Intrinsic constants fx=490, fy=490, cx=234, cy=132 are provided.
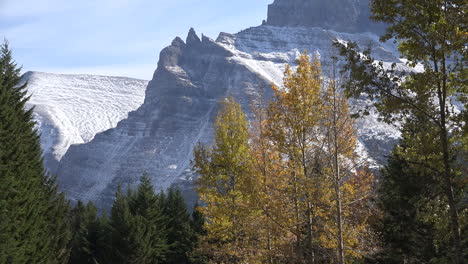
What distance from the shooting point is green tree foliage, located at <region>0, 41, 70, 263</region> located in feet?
57.6

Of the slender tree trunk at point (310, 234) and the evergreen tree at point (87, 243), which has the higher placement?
the slender tree trunk at point (310, 234)

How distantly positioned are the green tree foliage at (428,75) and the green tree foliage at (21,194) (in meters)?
12.0

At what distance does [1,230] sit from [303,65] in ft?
38.1

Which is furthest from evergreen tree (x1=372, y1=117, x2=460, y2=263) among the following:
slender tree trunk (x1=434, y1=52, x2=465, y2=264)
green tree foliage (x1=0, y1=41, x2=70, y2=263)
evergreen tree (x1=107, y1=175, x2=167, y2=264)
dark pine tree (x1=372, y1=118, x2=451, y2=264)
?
evergreen tree (x1=107, y1=175, x2=167, y2=264)

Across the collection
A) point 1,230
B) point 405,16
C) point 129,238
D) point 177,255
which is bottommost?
point 177,255

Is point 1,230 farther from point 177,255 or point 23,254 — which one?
point 177,255

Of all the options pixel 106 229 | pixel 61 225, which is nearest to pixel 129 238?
pixel 106 229

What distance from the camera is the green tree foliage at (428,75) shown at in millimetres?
10500

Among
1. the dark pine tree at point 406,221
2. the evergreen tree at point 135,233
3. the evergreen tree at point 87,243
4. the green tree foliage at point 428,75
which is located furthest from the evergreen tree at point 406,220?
the evergreen tree at point 87,243

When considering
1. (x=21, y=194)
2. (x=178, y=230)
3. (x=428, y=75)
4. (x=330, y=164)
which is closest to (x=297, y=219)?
(x=330, y=164)

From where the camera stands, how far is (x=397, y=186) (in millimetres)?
20984

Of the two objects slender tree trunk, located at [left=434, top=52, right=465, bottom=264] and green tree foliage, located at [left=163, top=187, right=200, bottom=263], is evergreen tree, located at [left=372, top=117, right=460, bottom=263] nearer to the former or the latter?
slender tree trunk, located at [left=434, top=52, right=465, bottom=264]

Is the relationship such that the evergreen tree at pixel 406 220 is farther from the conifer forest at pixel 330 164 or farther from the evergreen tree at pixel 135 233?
the evergreen tree at pixel 135 233

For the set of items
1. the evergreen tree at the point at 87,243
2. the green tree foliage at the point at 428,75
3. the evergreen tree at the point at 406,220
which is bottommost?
the evergreen tree at the point at 87,243
